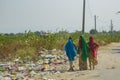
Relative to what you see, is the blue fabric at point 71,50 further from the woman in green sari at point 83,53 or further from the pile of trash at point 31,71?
the pile of trash at point 31,71

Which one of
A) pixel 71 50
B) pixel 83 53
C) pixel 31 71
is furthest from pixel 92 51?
pixel 31 71

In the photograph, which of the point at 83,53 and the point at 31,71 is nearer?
the point at 83,53

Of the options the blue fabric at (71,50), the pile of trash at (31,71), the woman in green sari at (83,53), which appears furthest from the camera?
the blue fabric at (71,50)

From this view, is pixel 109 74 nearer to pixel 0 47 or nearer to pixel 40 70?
pixel 40 70

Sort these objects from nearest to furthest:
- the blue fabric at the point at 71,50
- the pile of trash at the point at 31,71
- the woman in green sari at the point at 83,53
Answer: the pile of trash at the point at 31,71, the woman in green sari at the point at 83,53, the blue fabric at the point at 71,50

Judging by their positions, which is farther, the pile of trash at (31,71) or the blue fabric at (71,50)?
the blue fabric at (71,50)

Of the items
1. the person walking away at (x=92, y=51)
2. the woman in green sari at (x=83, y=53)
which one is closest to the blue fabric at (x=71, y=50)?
the woman in green sari at (x=83, y=53)

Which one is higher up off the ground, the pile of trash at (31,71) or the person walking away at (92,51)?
the person walking away at (92,51)

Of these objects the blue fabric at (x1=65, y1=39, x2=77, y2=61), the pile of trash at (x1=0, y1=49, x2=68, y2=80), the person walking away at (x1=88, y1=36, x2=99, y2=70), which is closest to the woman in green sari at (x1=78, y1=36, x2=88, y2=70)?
the person walking away at (x1=88, y1=36, x2=99, y2=70)

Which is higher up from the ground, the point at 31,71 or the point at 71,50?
the point at 71,50

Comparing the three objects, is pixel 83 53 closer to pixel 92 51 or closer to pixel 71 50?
pixel 92 51

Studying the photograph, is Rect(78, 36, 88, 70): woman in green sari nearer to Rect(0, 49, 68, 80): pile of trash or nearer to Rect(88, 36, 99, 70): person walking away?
Rect(88, 36, 99, 70): person walking away

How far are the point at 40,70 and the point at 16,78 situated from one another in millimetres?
2726

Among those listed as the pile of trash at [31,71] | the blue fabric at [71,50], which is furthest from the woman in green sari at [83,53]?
the pile of trash at [31,71]
